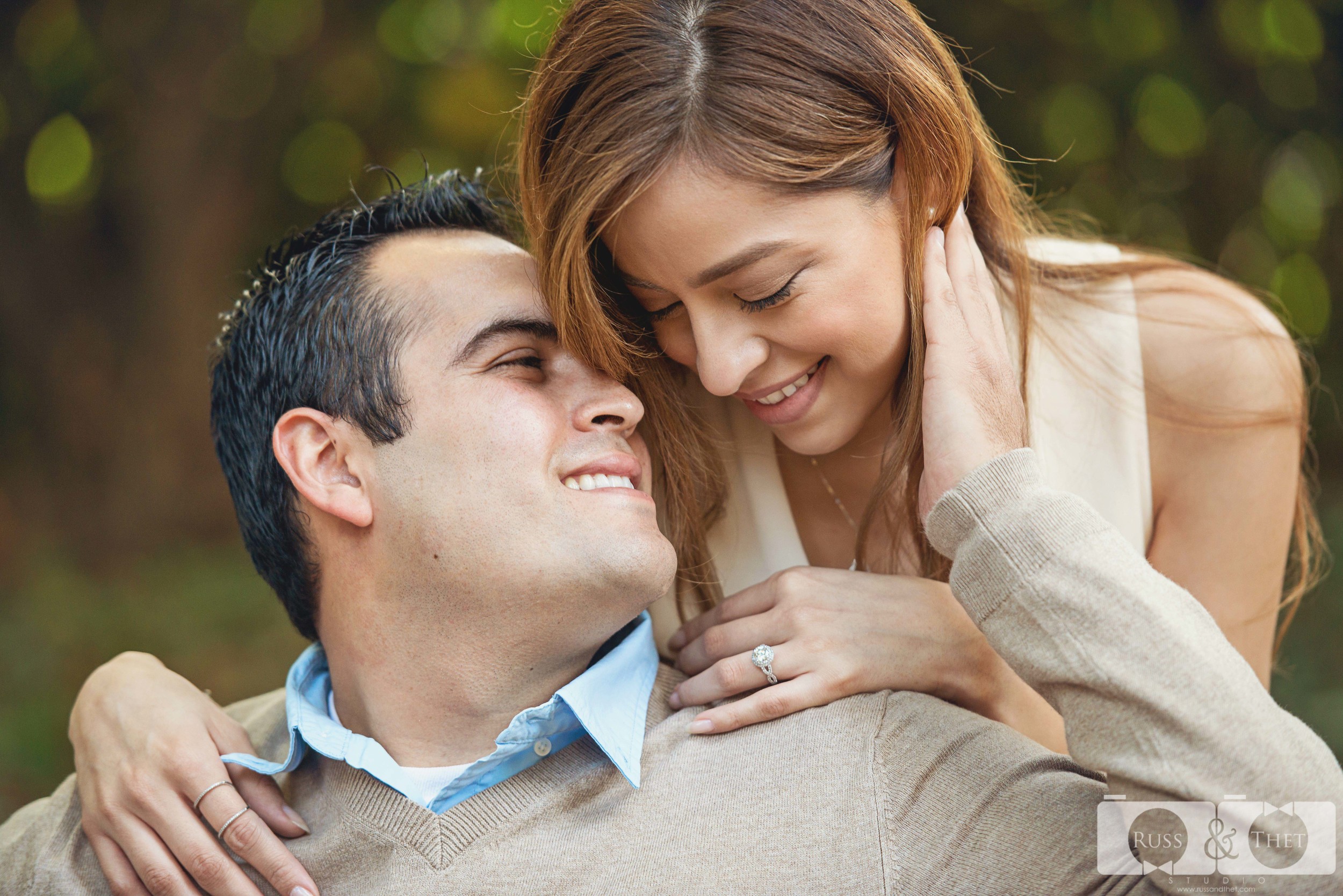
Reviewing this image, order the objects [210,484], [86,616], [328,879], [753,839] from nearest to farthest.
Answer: [753,839]
[328,879]
[86,616]
[210,484]

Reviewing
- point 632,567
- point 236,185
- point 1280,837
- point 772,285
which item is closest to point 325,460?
point 632,567

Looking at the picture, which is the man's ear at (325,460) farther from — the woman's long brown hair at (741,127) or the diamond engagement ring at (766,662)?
the diamond engagement ring at (766,662)

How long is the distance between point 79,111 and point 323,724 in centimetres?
400

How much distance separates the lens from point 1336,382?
5.01 meters

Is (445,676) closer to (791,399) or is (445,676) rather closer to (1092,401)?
(791,399)

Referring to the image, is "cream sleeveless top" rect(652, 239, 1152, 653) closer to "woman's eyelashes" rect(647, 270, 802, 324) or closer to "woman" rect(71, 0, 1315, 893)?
"woman" rect(71, 0, 1315, 893)

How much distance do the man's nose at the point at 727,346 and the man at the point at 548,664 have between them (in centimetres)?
23

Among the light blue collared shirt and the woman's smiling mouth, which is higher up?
the woman's smiling mouth

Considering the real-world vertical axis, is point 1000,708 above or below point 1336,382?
above

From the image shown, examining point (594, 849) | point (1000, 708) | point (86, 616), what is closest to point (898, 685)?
point (1000, 708)

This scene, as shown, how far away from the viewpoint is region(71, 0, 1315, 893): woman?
5.61 feet

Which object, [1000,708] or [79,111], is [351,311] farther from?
[79,111]

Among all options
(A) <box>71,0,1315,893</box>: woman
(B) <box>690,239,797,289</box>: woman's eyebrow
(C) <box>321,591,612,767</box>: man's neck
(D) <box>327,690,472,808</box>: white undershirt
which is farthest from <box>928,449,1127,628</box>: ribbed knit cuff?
(D) <box>327,690,472,808</box>: white undershirt

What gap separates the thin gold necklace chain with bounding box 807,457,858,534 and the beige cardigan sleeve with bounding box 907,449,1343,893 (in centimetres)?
70
